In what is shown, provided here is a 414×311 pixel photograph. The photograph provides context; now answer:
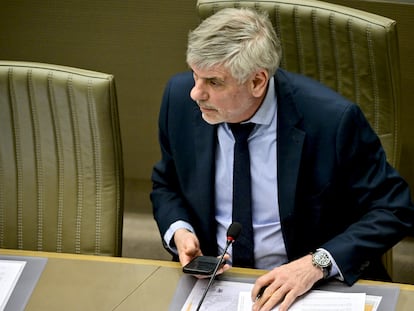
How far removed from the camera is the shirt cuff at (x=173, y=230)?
2506mm

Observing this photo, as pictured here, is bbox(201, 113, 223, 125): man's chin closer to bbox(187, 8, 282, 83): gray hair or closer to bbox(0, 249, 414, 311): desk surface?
bbox(187, 8, 282, 83): gray hair

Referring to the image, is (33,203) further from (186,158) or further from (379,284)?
(379,284)

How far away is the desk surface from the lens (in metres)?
2.20

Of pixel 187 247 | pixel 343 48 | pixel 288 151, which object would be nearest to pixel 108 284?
pixel 187 247

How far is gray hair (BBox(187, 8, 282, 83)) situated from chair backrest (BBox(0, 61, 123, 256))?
0.33m

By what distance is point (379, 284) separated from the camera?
2.22 meters

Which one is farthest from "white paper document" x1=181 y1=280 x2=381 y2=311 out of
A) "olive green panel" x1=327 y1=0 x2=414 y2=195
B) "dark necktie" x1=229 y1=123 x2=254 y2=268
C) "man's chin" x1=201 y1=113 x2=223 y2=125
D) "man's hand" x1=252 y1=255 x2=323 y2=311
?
"olive green panel" x1=327 y1=0 x2=414 y2=195

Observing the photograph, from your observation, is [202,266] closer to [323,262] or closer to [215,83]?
[323,262]

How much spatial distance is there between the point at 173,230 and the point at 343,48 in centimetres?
75

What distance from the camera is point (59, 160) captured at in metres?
2.61

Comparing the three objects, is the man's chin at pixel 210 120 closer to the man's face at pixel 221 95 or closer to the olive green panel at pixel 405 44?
the man's face at pixel 221 95

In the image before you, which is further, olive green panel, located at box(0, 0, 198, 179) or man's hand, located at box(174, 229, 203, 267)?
olive green panel, located at box(0, 0, 198, 179)

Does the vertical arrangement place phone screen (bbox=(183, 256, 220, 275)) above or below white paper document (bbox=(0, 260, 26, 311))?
above

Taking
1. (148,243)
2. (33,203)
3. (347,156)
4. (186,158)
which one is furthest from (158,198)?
(148,243)
